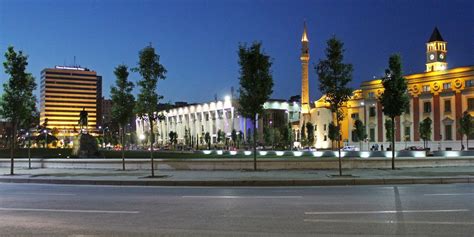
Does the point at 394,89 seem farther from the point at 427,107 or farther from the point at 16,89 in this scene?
the point at 427,107

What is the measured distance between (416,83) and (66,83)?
125 meters

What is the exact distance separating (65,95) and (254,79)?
17117cm

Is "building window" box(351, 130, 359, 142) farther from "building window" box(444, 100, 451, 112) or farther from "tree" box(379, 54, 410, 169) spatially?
"tree" box(379, 54, 410, 169)

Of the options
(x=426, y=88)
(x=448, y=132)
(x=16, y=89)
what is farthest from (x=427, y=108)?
(x=16, y=89)

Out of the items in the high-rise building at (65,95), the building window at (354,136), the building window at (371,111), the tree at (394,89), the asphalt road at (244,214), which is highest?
the high-rise building at (65,95)

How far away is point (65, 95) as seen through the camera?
18638 cm

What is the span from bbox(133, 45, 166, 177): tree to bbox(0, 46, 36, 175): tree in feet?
22.9

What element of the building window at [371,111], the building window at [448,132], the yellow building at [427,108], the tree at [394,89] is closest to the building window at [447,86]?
the yellow building at [427,108]

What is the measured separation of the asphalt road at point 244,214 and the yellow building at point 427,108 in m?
67.2

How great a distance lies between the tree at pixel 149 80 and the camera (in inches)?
1025

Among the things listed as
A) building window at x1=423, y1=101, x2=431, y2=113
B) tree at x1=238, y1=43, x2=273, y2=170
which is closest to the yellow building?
building window at x1=423, y1=101, x2=431, y2=113

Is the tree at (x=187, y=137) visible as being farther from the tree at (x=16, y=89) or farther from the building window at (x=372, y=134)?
the tree at (x=16, y=89)

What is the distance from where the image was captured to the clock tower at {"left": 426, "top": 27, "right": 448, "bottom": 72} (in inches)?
5064

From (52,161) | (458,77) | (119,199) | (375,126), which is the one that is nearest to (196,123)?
(375,126)
